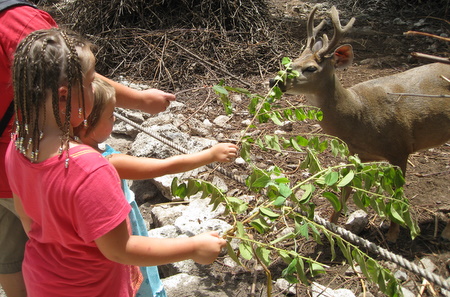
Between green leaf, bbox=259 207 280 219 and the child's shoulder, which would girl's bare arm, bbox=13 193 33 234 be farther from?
green leaf, bbox=259 207 280 219

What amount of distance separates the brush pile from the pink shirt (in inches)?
174

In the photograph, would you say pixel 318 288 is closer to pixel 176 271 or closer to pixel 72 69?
pixel 176 271

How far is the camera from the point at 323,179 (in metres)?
1.97

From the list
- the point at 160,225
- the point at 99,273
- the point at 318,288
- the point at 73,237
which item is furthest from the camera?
the point at 160,225

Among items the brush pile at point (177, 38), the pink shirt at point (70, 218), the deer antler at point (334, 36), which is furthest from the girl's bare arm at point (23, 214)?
the brush pile at point (177, 38)

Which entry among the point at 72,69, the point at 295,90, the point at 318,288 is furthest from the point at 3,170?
the point at 295,90

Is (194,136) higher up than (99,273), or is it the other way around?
(99,273)

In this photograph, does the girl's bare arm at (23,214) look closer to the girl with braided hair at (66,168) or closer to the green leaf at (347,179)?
the girl with braided hair at (66,168)

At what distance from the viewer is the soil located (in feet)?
9.78

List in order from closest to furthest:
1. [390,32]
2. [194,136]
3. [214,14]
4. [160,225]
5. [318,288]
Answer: [318,288], [160,225], [194,136], [214,14], [390,32]

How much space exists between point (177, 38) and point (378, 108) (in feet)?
11.9

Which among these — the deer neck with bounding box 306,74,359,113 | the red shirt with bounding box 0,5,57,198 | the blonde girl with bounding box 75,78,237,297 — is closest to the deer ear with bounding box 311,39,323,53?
the deer neck with bounding box 306,74,359,113

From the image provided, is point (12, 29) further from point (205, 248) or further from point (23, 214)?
point (205, 248)

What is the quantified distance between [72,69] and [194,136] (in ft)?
10.9
